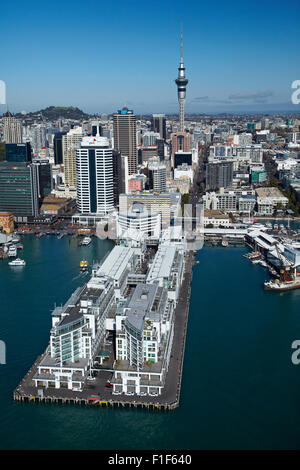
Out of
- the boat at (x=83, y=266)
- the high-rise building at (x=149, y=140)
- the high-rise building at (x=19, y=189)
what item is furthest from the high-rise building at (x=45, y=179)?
the high-rise building at (x=149, y=140)

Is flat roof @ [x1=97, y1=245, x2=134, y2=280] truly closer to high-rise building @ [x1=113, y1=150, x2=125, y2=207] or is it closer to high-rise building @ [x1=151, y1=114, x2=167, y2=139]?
high-rise building @ [x1=113, y1=150, x2=125, y2=207]

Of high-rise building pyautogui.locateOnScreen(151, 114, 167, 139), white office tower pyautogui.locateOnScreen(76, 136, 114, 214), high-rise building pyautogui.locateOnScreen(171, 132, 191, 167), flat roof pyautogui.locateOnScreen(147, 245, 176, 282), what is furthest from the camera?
high-rise building pyautogui.locateOnScreen(151, 114, 167, 139)

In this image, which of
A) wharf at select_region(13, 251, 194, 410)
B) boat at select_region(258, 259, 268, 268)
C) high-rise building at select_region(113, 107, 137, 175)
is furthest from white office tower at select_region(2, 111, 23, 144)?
wharf at select_region(13, 251, 194, 410)

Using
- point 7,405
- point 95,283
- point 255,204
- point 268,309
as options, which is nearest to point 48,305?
point 95,283

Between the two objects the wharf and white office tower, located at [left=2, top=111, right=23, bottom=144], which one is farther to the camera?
white office tower, located at [left=2, top=111, right=23, bottom=144]

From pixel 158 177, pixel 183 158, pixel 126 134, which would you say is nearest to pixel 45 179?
pixel 158 177

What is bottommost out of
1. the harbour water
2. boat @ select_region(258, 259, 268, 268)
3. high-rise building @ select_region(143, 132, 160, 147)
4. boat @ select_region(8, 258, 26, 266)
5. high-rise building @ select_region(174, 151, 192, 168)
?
the harbour water
